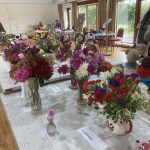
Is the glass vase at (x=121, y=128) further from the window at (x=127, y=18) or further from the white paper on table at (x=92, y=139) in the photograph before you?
the window at (x=127, y=18)

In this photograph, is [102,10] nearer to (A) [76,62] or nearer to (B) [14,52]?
(B) [14,52]

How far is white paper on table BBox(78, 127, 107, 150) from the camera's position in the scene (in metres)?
0.90

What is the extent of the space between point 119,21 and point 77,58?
710 centimetres

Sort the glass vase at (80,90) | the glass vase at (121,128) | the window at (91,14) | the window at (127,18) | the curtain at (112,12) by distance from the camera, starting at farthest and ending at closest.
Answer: the window at (91,14) < the curtain at (112,12) < the window at (127,18) < the glass vase at (80,90) < the glass vase at (121,128)

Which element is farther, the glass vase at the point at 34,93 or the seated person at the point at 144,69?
the seated person at the point at 144,69

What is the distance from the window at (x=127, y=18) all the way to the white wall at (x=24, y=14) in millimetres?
4905

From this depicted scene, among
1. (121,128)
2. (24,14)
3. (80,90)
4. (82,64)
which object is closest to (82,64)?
(82,64)

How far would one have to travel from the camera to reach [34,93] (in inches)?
49.3

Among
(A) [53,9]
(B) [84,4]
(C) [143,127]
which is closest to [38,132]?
(C) [143,127]

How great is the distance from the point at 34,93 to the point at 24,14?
1015 centimetres

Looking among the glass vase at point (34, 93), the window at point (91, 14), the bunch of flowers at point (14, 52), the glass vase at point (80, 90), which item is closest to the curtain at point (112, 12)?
the window at point (91, 14)

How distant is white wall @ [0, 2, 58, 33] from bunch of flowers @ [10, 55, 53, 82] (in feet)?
32.1

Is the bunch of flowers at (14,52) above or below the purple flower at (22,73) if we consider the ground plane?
above

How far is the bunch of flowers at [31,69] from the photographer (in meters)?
1.13
